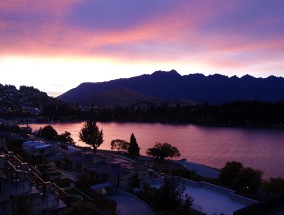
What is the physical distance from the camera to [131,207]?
922 cm

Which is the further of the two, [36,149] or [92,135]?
[92,135]

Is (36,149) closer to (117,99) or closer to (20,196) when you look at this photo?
(20,196)

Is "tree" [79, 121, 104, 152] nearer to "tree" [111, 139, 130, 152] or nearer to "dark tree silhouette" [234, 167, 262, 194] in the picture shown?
"tree" [111, 139, 130, 152]

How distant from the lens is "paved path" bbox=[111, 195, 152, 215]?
342 inches

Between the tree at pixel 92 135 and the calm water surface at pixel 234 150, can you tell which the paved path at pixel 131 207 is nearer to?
the calm water surface at pixel 234 150

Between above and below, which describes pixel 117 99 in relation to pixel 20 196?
above

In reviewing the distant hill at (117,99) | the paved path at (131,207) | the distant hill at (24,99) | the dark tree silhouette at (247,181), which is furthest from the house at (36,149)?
the distant hill at (117,99)

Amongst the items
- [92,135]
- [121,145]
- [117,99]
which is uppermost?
[117,99]

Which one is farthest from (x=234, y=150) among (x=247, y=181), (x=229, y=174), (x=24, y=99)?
(x=24, y=99)

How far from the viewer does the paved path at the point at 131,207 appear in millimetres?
8684

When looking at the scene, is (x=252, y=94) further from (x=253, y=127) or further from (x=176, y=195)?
(x=176, y=195)

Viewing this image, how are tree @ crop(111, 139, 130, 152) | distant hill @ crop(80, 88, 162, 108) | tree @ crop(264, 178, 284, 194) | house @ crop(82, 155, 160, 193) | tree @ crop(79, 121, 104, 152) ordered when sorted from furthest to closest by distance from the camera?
distant hill @ crop(80, 88, 162, 108) < tree @ crop(111, 139, 130, 152) < tree @ crop(79, 121, 104, 152) < tree @ crop(264, 178, 284, 194) < house @ crop(82, 155, 160, 193)

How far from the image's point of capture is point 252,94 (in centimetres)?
19275

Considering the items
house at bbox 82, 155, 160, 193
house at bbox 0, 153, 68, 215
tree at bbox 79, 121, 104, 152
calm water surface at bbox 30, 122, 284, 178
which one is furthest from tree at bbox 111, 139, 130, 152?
house at bbox 0, 153, 68, 215
